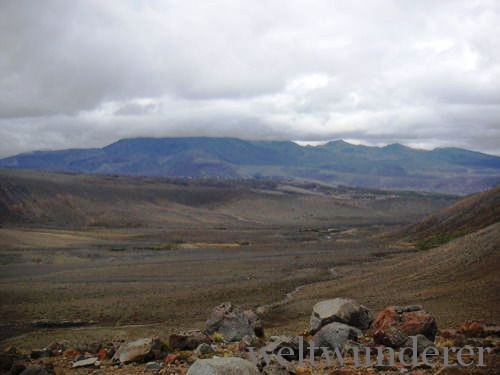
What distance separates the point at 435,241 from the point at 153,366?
5374cm

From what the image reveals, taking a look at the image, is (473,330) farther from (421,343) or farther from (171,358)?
(171,358)

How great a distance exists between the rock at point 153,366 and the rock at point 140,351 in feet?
2.25

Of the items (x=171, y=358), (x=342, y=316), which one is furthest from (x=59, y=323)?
(x=342, y=316)

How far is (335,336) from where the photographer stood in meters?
15.8

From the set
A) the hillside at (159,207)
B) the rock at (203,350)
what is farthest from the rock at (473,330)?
the hillside at (159,207)

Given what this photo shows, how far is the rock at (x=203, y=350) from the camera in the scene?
15.1 m

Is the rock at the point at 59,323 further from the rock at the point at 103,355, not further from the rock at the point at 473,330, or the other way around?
the rock at the point at 473,330

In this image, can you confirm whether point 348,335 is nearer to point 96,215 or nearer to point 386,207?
point 96,215

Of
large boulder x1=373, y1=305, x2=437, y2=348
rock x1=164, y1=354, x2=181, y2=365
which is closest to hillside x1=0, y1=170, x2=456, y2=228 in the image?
rock x1=164, y1=354, x2=181, y2=365

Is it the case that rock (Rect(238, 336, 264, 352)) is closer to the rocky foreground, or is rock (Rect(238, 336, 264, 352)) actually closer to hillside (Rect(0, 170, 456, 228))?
the rocky foreground

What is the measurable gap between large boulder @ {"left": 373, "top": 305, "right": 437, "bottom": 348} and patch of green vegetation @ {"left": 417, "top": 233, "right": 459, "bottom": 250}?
4461cm

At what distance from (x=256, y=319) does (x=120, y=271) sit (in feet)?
105

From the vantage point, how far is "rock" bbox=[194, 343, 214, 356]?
1512cm

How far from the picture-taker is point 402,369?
11953 millimetres
